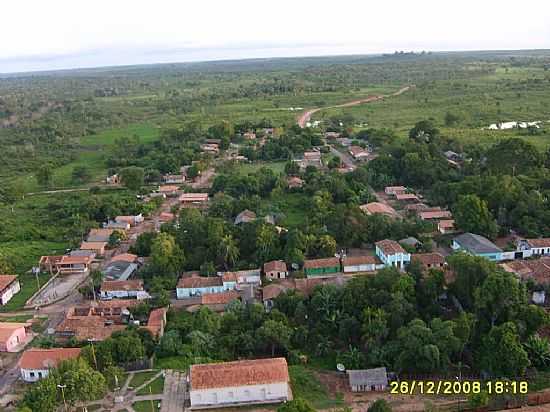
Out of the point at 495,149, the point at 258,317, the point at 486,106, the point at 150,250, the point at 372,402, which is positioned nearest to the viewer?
the point at 372,402

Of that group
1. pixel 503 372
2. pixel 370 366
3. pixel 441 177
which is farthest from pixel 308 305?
pixel 441 177

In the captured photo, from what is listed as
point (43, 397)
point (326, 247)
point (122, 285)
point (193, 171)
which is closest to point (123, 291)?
point (122, 285)

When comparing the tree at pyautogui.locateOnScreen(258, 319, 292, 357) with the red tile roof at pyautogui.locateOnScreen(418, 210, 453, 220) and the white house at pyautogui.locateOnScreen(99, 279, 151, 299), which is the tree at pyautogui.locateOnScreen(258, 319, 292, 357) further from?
the red tile roof at pyautogui.locateOnScreen(418, 210, 453, 220)

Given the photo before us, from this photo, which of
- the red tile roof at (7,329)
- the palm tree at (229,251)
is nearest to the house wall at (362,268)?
the palm tree at (229,251)

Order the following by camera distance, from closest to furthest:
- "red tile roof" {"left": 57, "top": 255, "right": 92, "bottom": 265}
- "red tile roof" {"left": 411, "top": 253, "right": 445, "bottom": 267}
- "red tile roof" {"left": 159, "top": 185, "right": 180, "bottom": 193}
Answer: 1. "red tile roof" {"left": 411, "top": 253, "right": 445, "bottom": 267}
2. "red tile roof" {"left": 57, "top": 255, "right": 92, "bottom": 265}
3. "red tile roof" {"left": 159, "top": 185, "right": 180, "bottom": 193}

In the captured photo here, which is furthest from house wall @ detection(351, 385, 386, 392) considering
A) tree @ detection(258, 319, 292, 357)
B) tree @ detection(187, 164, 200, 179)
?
tree @ detection(187, 164, 200, 179)

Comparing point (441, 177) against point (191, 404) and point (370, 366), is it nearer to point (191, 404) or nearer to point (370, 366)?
point (370, 366)

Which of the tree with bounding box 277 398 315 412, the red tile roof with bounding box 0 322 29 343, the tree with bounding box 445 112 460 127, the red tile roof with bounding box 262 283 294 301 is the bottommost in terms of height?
the red tile roof with bounding box 0 322 29 343
